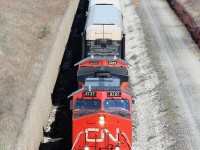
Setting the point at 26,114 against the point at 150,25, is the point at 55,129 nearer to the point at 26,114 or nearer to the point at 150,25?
the point at 26,114

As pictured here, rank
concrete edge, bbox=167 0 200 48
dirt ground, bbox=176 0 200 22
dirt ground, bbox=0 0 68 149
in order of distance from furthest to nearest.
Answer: dirt ground, bbox=176 0 200 22
concrete edge, bbox=167 0 200 48
dirt ground, bbox=0 0 68 149

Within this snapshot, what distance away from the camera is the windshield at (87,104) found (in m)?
18.3

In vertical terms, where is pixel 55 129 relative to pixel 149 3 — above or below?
below

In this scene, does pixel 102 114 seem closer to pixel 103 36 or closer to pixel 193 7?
pixel 103 36

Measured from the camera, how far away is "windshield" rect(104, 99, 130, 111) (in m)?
18.4

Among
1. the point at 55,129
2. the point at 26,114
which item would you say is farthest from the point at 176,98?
the point at 26,114

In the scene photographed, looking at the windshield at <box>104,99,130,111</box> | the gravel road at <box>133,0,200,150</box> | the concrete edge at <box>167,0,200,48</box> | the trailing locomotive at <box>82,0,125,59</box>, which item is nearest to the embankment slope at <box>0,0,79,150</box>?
the trailing locomotive at <box>82,0,125,59</box>

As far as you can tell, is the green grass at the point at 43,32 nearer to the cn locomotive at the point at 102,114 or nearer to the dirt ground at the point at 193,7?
the cn locomotive at the point at 102,114

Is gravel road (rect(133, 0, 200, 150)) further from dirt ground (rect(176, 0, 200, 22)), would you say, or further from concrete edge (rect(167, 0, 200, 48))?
dirt ground (rect(176, 0, 200, 22))

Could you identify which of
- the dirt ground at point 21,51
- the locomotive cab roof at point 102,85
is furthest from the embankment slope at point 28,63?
the locomotive cab roof at point 102,85

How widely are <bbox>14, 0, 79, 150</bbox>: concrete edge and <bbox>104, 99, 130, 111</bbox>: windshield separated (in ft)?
12.8

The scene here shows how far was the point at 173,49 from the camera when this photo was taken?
115 ft

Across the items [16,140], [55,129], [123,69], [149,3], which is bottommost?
[55,129]

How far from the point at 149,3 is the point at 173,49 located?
17.2 m
